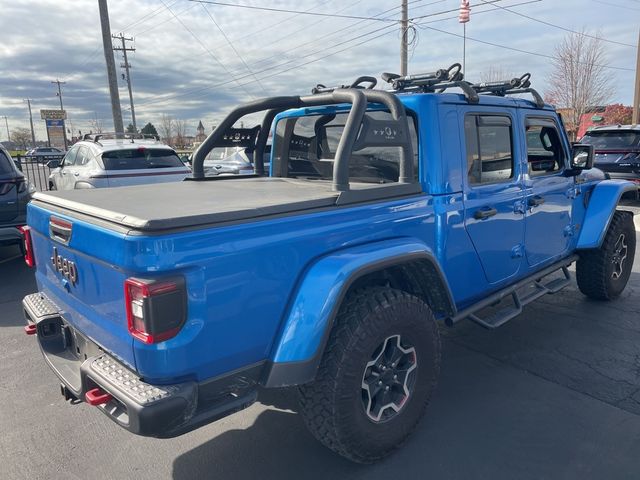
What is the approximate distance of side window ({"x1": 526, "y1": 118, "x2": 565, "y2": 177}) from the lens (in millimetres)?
4102

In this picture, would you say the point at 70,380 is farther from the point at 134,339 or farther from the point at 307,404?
the point at 307,404

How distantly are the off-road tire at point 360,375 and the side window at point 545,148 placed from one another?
2.13m

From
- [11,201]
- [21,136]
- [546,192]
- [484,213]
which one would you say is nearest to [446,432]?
[484,213]

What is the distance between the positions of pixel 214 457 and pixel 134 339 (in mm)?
1139

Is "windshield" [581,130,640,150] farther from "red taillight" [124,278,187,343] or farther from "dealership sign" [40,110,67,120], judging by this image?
"dealership sign" [40,110,67,120]

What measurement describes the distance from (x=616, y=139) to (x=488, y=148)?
9.91 metres

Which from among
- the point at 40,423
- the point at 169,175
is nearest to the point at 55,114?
the point at 169,175

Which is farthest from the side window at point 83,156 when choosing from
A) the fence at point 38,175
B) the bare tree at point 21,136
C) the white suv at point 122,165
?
the bare tree at point 21,136

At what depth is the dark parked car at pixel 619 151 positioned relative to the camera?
10.9 meters

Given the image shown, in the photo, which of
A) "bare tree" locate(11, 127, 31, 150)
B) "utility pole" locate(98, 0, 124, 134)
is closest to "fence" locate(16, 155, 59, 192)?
"utility pole" locate(98, 0, 124, 134)

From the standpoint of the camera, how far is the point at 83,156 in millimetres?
9945

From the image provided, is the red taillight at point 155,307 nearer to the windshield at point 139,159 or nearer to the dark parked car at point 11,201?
the dark parked car at point 11,201

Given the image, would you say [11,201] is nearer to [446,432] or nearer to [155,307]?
[155,307]

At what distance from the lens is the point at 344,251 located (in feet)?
7.98
